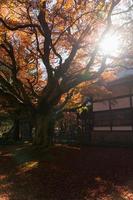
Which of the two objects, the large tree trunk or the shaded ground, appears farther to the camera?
the large tree trunk

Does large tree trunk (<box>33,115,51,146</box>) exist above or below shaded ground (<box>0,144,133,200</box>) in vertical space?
above

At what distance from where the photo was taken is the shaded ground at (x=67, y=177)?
29.1ft

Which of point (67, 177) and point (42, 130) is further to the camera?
point (42, 130)

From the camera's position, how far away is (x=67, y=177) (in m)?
10.9

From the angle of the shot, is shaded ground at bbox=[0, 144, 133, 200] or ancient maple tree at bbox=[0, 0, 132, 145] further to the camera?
ancient maple tree at bbox=[0, 0, 132, 145]

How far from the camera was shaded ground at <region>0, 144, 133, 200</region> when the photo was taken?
8.86 metres

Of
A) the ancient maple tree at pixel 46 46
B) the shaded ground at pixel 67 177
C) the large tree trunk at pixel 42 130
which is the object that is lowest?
the shaded ground at pixel 67 177

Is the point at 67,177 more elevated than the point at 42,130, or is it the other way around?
the point at 42,130

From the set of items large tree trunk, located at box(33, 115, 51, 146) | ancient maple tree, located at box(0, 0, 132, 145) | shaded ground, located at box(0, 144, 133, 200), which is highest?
ancient maple tree, located at box(0, 0, 132, 145)

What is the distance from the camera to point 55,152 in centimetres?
1644

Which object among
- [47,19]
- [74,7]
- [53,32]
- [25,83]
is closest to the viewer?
[74,7]

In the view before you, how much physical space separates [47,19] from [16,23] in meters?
1.53

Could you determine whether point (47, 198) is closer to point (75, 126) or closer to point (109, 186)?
point (109, 186)

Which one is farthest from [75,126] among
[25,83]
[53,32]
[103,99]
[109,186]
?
[109,186]
